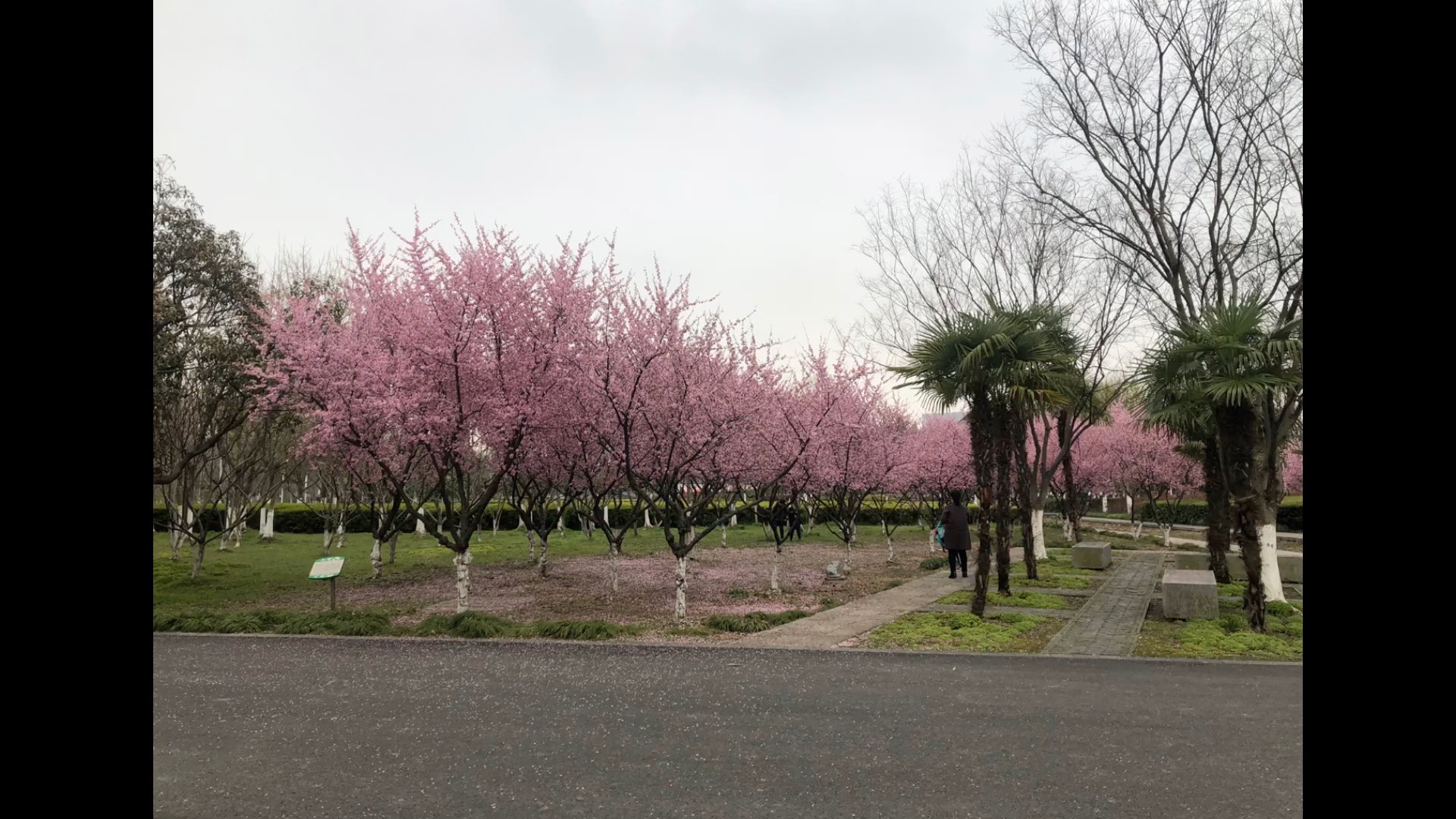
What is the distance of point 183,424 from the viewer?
19.8m

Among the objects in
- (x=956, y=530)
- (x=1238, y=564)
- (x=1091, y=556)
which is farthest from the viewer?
(x=1091, y=556)

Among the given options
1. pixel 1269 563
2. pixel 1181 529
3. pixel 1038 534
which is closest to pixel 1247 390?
pixel 1269 563

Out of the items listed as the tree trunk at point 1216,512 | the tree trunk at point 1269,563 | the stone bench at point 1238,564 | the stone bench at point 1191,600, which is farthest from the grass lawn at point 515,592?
the tree trunk at point 1269,563

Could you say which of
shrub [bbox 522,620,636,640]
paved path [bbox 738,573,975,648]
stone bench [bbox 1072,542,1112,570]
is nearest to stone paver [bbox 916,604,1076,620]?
paved path [bbox 738,573,975,648]

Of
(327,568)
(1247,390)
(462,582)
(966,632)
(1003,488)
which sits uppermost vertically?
(1247,390)

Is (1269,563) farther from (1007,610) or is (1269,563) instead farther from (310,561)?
(310,561)

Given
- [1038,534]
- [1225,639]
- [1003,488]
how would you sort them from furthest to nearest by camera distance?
[1038,534]
[1003,488]
[1225,639]

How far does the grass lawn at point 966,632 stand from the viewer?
441 inches

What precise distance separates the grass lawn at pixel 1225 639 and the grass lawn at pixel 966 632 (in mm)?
1376

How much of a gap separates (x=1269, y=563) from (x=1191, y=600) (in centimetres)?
138

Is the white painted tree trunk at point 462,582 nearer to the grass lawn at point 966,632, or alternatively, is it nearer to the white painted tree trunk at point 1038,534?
the grass lawn at point 966,632

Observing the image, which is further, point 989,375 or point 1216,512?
point 1216,512

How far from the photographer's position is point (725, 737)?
22.4 feet
